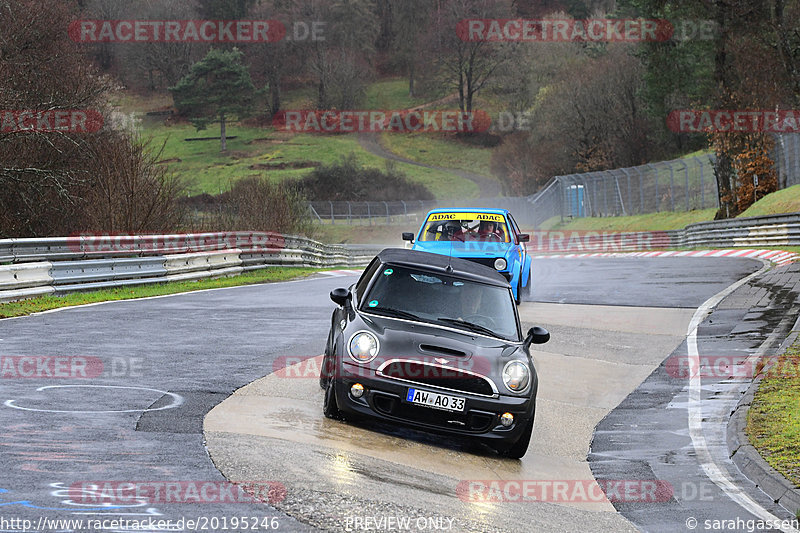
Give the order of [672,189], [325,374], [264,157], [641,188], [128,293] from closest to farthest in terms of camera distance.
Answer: [325,374]
[128,293]
[672,189]
[641,188]
[264,157]

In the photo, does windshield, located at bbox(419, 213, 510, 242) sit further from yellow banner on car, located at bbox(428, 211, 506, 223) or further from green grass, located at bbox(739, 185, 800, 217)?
green grass, located at bbox(739, 185, 800, 217)

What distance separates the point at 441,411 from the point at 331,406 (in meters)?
1.03

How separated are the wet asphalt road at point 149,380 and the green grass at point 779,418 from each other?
175 inches

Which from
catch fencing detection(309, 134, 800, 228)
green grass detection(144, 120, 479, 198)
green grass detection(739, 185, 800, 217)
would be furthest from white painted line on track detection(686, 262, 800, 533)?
green grass detection(144, 120, 479, 198)

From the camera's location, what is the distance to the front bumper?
8.74 metres

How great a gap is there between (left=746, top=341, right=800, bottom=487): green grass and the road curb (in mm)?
58

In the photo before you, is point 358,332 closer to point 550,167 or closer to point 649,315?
point 649,315

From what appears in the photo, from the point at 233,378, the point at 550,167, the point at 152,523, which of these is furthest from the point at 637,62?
the point at 152,523

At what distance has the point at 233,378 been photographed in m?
11.2

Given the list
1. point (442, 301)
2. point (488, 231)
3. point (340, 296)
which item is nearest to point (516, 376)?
point (442, 301)

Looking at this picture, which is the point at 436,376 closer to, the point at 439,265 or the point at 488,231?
the point at 439,265

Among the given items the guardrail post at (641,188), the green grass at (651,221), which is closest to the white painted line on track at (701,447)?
the green grass at (651,221)

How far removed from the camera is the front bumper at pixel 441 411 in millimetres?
8742

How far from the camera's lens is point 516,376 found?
29.3 ft
